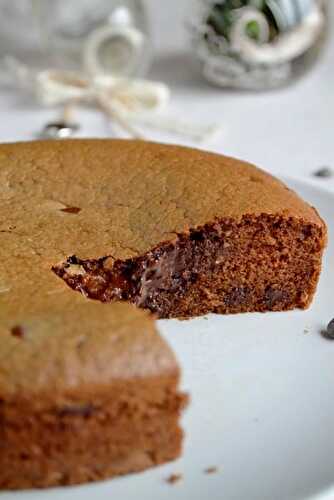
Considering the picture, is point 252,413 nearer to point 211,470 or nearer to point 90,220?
point 211,470

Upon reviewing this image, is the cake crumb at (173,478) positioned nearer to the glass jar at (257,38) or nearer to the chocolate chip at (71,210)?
the chocolate chip at (71,210)

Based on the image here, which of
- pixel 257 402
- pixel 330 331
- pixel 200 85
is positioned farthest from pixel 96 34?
pixel 257 402

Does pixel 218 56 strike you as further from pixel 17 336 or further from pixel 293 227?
pixel 17 336

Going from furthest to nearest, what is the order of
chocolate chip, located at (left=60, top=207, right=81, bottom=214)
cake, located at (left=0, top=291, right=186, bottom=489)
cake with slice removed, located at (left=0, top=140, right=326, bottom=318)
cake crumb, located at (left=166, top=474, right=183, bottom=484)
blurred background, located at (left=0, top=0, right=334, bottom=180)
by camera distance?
blurred background, located at (left=0, top=0, right=334, bottom=180), chocolate chip, located at (left=60, top=207, right=81, bottom=214), cake with slice removed, located at (left=0, top=140, right=326, bottom=318), cake crumb, located at (left=166, top=474, right=183, bottom=484), cake, located at (left=0, top=291, right=186, bottom=489)

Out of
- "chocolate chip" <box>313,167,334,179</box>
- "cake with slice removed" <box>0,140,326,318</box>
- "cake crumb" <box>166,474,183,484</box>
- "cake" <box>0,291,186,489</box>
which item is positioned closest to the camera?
"cake" <box>0,291,186,489</box>

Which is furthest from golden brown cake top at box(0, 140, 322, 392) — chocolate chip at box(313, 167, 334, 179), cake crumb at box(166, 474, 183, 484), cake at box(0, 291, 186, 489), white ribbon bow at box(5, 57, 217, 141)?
white ribbon bow at box(5, 57, 217, 141)

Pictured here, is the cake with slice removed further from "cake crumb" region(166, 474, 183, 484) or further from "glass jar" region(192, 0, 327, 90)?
"glass jar" region(192, 0, 327, 90)
